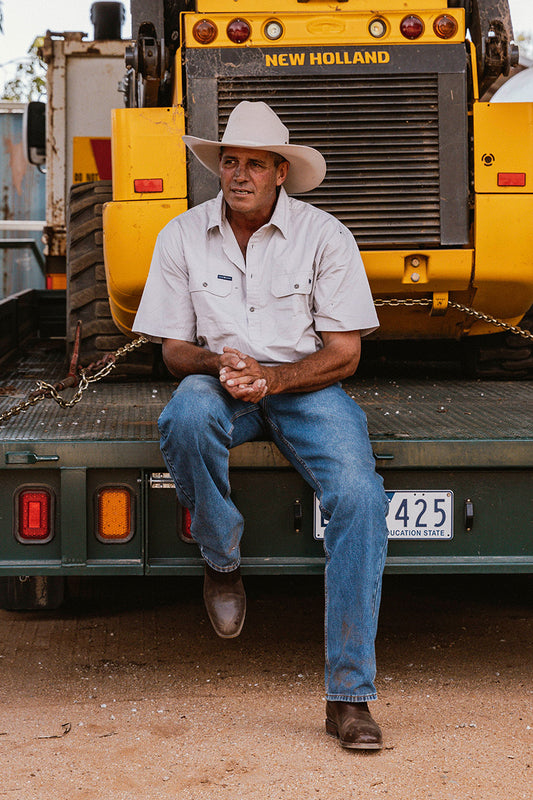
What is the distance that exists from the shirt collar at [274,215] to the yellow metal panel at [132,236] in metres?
0.69

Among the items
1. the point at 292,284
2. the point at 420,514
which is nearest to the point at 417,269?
the point at 292,284

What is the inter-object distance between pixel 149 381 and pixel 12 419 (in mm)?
1358

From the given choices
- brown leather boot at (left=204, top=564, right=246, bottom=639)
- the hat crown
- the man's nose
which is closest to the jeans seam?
brown leather boot at (left=204, top=564, right=246, bottom=639)

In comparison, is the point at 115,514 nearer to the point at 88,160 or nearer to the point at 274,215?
the point at 274,215

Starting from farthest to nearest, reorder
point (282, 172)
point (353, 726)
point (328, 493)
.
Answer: point (282, 172) < point (328, 493) < point (353, 726)

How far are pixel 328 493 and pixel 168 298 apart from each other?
892mm

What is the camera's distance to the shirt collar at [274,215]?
3447mm

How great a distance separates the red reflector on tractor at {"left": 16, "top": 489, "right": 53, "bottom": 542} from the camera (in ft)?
10.3

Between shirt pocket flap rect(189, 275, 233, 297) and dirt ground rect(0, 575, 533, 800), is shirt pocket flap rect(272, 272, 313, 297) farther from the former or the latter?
dirt ground rect(0, 575, 533, 800)

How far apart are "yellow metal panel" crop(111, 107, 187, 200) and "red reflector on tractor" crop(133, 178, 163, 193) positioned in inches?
0.5

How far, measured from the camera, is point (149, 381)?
4844 mm

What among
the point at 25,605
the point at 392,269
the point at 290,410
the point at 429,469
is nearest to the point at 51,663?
the point at 25,605

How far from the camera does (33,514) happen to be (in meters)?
3.13

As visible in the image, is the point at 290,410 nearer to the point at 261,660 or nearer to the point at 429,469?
the point at 429,469
